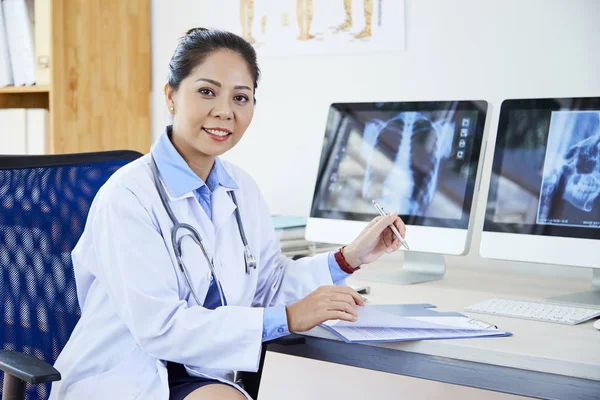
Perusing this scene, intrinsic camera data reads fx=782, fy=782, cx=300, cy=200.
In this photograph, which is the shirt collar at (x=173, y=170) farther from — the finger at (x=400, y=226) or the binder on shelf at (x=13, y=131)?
the binder on shelf at (x=13, y=131)

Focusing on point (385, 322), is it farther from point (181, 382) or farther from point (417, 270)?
point (417, 270)

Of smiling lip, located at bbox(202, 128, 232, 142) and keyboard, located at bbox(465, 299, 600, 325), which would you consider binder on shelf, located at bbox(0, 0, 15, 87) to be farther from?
keyboard, located at bbox(465, 299, 600, 325)

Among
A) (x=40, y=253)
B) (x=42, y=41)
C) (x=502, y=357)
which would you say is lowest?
(x=502, y=357)

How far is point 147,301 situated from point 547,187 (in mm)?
915

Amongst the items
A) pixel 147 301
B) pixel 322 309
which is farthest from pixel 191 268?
pixel 322 309

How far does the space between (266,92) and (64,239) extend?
3.68 ft

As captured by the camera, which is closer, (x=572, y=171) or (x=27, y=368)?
(x=27, y=368)

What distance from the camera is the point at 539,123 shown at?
68.1 inches

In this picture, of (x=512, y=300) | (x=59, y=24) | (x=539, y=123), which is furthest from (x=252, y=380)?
(x=59, y=24)

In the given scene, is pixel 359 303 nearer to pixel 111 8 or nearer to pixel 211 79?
pixel 211 79

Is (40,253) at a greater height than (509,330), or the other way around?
(40,253)

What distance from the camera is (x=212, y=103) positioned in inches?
57.4

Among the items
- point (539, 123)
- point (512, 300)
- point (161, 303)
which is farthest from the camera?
point (539, 123)

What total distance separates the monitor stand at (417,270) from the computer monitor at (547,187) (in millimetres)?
189
